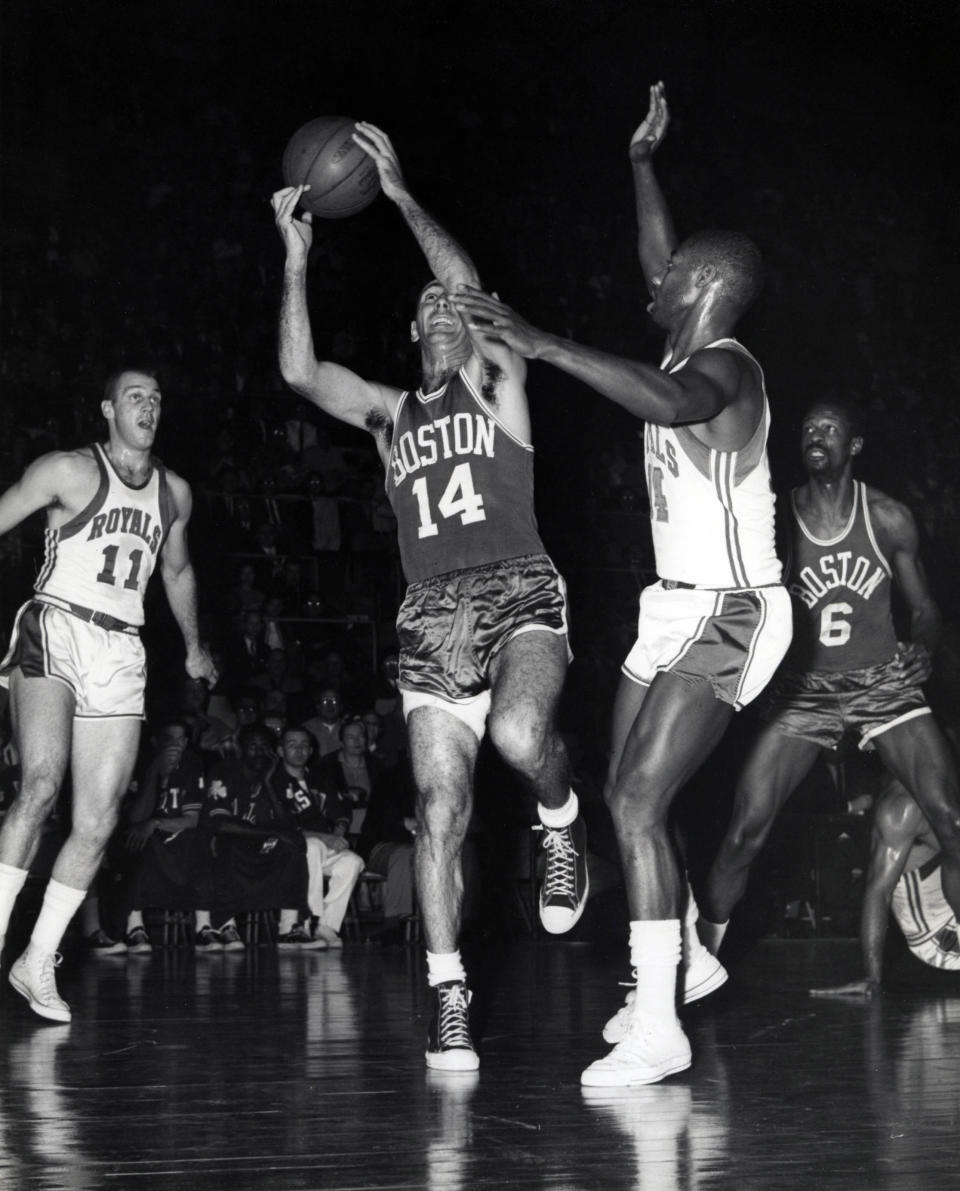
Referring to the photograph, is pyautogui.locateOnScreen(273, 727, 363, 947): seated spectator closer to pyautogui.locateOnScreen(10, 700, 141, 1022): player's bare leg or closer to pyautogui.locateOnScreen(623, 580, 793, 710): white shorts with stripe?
pyautogui.locateOnScreen(10, 700, 141, 1022): player's bare leg

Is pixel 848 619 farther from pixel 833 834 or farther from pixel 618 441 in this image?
pixel 618 441

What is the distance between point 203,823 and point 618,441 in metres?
6.96

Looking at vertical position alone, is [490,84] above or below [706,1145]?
above

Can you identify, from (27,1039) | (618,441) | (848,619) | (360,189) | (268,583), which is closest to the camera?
(27,1039)

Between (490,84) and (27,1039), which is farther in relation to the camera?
(490,84)

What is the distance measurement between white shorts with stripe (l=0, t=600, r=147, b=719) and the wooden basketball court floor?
106 centimetres

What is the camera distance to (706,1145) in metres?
3.01

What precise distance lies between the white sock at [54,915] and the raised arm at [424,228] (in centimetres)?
243

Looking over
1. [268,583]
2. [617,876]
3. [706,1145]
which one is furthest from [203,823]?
[706,1145]

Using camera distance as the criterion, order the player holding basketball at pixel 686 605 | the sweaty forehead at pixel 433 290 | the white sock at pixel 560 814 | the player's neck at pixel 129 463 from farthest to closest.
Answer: the player's neck at pixel 129 463
the white sock at pixel 560 814
the sweaty forehead at pixel 433 290
the player holding basketball at pixel 686 605

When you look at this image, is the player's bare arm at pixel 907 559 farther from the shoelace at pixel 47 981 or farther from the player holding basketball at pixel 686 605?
the shoelace at pixel 47 981

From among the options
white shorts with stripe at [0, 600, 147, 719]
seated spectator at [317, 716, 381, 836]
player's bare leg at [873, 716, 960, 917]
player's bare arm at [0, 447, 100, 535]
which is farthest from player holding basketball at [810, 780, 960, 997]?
seated spectator at [317, 716, 381, 836]

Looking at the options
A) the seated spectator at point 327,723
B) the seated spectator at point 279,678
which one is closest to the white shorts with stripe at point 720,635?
the seated spectator at point 327,723

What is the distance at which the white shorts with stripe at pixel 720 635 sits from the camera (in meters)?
4.07
